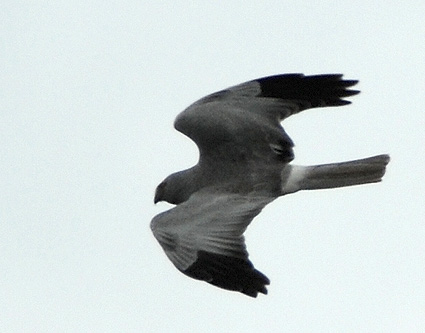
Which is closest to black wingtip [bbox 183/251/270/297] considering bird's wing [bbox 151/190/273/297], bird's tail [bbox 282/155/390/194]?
bird's wing [bbox 151/190/273/297]

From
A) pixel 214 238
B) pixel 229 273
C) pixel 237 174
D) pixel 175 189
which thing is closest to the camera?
pixel 229 273

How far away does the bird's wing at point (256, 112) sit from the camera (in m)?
15.8

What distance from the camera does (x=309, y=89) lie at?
16.6 meters

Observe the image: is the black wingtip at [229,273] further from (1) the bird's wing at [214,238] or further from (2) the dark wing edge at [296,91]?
(2) the dark wing edge at [296,91]

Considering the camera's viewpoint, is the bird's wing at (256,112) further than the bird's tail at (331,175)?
Yes

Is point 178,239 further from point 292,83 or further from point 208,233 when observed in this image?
point 292,83

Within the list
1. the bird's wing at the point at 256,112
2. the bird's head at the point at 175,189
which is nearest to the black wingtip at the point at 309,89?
the bird's wing at the point at 256,112

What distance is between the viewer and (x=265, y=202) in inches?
601

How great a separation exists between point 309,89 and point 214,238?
8.63ft

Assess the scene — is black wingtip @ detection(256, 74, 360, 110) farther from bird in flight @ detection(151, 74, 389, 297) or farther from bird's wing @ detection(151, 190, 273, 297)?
bird's wing @ detection(151, 190, 273, 297)

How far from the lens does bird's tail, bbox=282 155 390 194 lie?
51.4 ft

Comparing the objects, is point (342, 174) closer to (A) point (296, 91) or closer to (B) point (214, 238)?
(A) point (296, 91)

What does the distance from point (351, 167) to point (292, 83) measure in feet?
4.38

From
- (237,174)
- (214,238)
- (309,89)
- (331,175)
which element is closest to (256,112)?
(309,89)
